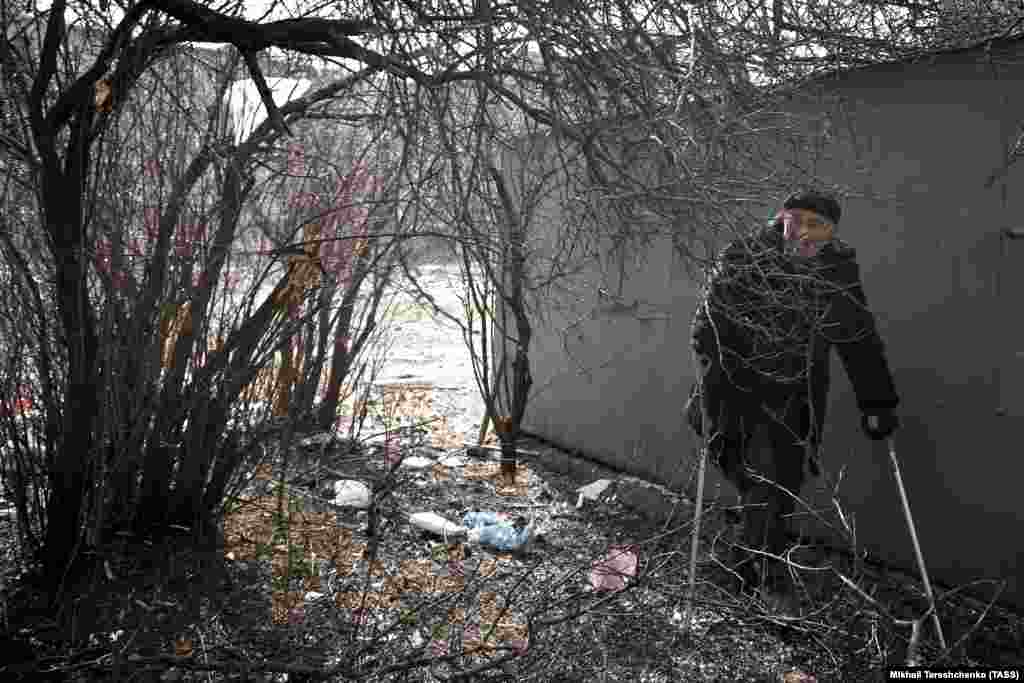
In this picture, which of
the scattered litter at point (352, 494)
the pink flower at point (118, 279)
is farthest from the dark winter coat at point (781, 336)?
the pink flower at point (118, 279)

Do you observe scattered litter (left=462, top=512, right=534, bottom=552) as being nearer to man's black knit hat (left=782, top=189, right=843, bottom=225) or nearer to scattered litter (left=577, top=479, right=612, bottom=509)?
scattered litter (left=577, top=479, right=612, bottom=509)

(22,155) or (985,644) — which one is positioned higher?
(22,155)

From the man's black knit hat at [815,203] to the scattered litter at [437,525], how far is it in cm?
240

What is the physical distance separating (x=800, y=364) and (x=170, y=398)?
290cm

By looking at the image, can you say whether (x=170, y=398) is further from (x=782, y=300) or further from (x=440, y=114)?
(x=782, y=300)

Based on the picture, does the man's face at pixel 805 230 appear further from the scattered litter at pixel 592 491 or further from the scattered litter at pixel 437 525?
the scattered litter at pixel 592 491

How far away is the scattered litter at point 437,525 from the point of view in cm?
498

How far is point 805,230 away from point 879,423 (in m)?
1.04

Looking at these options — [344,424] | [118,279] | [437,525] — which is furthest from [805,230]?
[344,424]

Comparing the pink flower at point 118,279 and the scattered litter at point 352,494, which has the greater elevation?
the pink flower at point 118,279

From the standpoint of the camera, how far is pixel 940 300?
14.5 feet

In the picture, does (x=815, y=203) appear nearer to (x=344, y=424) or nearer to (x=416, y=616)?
(x=416, y=616)

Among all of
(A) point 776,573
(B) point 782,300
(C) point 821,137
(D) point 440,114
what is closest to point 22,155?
(D) point 440,114

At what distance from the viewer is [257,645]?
3.48 metres
